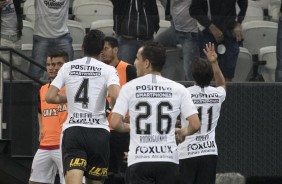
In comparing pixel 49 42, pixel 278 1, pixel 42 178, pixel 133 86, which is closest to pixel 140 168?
pixel 133 86

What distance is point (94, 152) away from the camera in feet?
37.6

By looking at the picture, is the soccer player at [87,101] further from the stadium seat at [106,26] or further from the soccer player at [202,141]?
the stadium seat at [106,26]

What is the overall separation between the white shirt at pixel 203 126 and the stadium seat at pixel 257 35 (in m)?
3.13

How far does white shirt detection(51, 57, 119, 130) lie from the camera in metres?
11.4

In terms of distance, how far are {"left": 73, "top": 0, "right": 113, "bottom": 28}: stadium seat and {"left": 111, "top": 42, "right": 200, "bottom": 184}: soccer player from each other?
198 inches

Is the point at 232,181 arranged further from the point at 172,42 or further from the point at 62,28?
the point at 62,28

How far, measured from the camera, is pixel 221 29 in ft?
49.6

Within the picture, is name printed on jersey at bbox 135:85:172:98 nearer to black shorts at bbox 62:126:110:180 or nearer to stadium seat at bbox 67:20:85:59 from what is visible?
black shorts at bbox 62:126:110:180

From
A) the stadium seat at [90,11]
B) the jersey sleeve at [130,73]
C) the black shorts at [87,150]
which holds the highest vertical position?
the stadium seat at [90,11]

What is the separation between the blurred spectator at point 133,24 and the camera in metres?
14.8

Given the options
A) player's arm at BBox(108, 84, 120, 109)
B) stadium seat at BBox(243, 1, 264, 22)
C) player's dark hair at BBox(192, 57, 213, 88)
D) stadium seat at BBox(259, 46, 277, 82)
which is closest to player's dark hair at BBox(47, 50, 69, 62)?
player's dark hair at BBox(192, 57, 213, 88)

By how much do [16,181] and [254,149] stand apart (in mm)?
3514

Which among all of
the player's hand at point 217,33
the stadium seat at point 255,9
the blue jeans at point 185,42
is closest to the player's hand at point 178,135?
the blue jeans at point 185,42

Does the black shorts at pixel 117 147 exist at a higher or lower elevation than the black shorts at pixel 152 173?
lower
